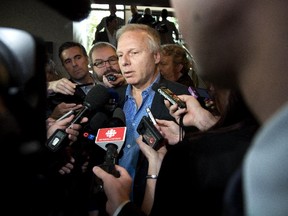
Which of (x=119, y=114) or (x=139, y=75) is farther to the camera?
(x=139, y=75)

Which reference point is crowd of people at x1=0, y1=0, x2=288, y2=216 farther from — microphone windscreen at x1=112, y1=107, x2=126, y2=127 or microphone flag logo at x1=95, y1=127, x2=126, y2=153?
microphone windscreen at x1=112, y1=107, x2=126, y2=127

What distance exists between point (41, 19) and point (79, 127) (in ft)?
2.34

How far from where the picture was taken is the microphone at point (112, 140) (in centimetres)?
91

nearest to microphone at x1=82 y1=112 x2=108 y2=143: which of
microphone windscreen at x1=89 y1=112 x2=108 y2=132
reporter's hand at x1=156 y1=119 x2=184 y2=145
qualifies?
microphone windscreen at x1=89 y1=112 x2=108 y2=132

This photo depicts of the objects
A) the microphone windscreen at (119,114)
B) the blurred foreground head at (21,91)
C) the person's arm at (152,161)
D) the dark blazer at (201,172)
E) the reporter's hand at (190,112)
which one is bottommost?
the person's arm at (152,161)

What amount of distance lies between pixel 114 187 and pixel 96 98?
0.50m

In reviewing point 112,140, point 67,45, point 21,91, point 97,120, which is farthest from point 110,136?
point 21,91

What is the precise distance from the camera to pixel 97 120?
128 centimetres

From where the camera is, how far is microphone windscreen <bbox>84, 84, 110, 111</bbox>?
1.27 m

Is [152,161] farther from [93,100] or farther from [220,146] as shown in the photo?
[220,146]

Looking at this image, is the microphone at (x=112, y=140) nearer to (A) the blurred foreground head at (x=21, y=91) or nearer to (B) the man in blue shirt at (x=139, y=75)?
(B) the man in blue shirt at (x=139, y=75)

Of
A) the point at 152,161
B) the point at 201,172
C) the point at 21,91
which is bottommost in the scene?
the point at 152,161

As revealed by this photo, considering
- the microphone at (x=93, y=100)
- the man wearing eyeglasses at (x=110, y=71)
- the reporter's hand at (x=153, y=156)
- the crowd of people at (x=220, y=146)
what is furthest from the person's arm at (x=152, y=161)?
the man wearing eyeglasses at (x=110, y=71)

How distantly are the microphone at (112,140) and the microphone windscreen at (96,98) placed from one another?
0.19 ft
